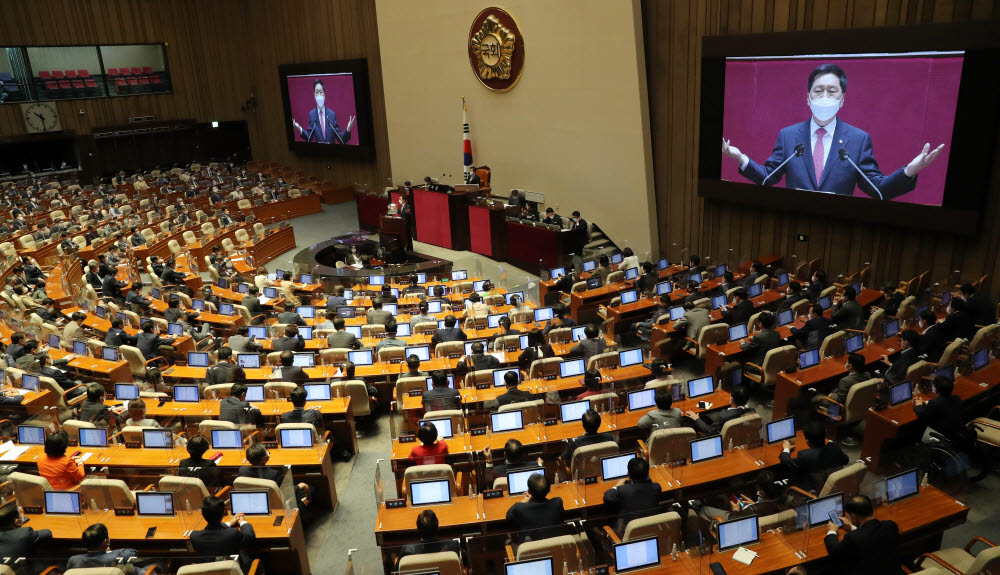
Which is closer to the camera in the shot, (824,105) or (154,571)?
(154,571)

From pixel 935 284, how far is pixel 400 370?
877cm

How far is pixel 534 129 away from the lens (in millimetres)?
18375

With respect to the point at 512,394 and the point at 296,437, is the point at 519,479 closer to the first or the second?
the point at 512,394

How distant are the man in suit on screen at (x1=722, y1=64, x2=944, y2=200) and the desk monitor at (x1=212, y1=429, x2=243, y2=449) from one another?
424 inches

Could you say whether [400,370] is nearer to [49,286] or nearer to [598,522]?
[598,522]

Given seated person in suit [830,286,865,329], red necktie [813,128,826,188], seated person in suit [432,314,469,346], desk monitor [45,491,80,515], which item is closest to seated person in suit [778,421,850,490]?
seated person in suit [830,286,865,329]

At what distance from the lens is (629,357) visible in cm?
873

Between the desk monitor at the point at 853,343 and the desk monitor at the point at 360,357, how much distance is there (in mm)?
6173

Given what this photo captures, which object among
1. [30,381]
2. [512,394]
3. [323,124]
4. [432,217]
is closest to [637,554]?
[512,394]

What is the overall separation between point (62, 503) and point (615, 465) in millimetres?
4985

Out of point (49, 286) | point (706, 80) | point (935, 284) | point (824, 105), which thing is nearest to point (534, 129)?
point (706, 80)

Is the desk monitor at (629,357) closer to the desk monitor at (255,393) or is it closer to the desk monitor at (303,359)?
the desk monitor at (303,359)

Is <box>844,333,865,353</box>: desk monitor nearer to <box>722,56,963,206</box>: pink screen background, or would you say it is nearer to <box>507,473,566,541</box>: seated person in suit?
<box>722,56,963,206</box>: pink screen background

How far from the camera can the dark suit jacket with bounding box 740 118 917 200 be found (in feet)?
38.3
